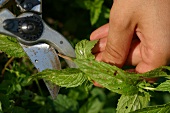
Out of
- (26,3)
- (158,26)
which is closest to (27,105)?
(26,3)

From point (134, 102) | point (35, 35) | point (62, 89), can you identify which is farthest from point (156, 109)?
point (62, 89)

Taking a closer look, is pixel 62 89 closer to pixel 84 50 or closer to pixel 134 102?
pixel 84 50

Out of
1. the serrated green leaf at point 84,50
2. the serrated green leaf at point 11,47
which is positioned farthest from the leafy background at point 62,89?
the serrated green leaf at point 84,50

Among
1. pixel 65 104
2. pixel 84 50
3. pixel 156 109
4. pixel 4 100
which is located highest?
pixel 84 50

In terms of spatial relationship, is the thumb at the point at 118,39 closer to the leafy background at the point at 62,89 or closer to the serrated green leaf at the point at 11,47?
the leafy background at the point at 62,89

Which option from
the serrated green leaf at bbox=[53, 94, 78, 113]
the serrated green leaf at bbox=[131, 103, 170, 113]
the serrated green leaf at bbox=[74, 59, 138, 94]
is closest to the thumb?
the serrated green leaf at bbox=[74, 59, 138, 94]

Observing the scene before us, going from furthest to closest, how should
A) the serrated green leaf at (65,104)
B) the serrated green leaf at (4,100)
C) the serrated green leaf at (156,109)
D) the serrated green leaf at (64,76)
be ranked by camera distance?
the serrated green leaf at (65,104), the serrated green leaf at (4,100), the serrated green leaf at (64,76), the serrated green leaf at (156,109)

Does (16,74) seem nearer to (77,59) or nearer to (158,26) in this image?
A: (77,59)
